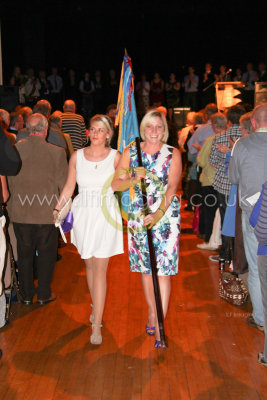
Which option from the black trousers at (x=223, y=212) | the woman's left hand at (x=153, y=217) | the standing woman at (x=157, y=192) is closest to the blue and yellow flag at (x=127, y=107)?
the standing woman at (x=157, y=192)

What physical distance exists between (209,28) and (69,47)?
471cm

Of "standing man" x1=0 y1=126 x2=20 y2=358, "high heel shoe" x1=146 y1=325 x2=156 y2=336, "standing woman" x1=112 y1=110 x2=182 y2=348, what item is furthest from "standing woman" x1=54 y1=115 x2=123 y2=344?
"standing man" x1=0 y1=126 x2=20 y2=358

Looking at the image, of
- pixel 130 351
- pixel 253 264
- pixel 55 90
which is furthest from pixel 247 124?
pixel 55 90

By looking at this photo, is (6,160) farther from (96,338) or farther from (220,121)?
(220,121)

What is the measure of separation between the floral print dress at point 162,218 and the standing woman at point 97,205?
0.16m

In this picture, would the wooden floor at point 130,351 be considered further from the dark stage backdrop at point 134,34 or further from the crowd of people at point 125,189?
the dark stage backdrop at point 134,34

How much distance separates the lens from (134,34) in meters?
17.5

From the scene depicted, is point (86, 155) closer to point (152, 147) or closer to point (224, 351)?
point (152, 147)

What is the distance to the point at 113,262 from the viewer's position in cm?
588

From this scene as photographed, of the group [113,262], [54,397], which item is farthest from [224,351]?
[113,262]

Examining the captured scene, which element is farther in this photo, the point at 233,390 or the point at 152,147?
the point at 152,147

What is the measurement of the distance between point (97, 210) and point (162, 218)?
18.5 inches

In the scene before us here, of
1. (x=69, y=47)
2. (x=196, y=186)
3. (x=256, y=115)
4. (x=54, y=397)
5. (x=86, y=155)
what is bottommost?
(x=54, y=397)

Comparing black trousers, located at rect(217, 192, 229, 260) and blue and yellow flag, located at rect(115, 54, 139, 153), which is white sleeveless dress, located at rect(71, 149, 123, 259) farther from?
black trousers, located at rect(217, 192, 229, 260)
